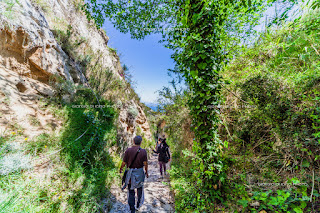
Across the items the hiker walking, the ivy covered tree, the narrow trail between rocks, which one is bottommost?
the narrow trail between rocks

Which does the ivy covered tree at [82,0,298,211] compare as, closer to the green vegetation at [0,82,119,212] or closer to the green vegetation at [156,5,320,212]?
Answer: the green vegetation at [156,5,320,212]

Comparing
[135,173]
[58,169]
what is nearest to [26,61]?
[58,169]

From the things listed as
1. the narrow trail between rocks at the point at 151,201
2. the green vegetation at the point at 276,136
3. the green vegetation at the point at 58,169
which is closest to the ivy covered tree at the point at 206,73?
the green vegetation at the point at 276,136

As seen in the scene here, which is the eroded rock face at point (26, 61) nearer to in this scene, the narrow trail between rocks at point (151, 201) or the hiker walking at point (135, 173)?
the hiker walking at point (135, 173)

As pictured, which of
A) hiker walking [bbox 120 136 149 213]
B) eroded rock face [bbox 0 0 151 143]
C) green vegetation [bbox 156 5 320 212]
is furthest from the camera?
eroded rock face [bbox 0 0 151 143]

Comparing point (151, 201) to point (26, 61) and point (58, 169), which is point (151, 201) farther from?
point (26, 61)

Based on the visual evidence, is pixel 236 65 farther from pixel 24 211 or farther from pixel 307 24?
pixel 24 211

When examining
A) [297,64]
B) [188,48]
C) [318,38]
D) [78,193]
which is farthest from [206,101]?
[78,193]

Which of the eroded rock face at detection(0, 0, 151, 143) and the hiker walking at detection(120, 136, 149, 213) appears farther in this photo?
the eroded rock face at detection(0, 0, 151, 143)

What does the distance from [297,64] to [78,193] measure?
6.01 m

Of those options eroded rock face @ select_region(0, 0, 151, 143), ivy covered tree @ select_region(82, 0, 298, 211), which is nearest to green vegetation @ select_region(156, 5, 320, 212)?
ivy covered tree @ select_region(82, 0, 298, 211)

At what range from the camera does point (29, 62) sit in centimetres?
400

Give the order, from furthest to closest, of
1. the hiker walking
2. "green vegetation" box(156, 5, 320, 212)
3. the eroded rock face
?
1. the eroded rock face
2. the hiker walking
3. "green vegetation" box(156, 5, 320, 212)

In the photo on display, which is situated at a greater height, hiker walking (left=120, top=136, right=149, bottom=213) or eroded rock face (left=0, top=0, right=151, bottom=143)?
eroded rock face (left=0, top=0, right=151, bottom=143)
